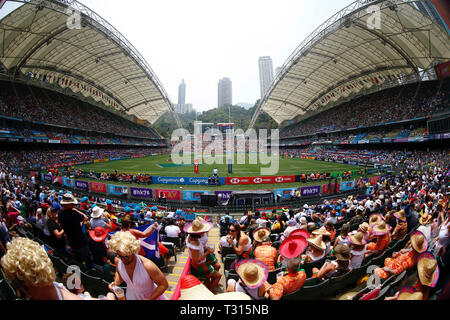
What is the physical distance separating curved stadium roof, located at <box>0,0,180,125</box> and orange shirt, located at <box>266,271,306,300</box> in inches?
1115

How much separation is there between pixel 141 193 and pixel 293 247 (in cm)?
1458

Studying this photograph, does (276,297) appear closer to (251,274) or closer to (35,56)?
(251,274)

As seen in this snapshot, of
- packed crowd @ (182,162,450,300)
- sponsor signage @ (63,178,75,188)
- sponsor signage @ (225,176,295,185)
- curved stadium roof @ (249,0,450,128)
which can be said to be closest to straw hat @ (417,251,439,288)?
packed crowd @ (182,162,450,300)

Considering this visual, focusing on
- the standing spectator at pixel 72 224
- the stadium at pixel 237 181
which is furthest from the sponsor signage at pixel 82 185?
the standing spectator at pixel 72 224

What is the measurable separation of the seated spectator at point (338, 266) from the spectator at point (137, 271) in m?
2.81

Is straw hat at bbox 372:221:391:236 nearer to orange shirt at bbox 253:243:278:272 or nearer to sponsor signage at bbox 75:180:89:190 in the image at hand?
orange shirt at bbox 253:243:278:272

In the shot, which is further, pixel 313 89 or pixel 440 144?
pixel 313 89

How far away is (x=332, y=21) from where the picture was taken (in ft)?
95.8

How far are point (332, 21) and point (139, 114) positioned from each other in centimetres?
6491

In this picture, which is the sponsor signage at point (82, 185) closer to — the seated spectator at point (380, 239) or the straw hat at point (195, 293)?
the straw hat at point (195, 293)

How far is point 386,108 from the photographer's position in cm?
3947

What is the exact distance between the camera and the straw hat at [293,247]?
3.11 metres

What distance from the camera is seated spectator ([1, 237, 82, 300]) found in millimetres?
1489
